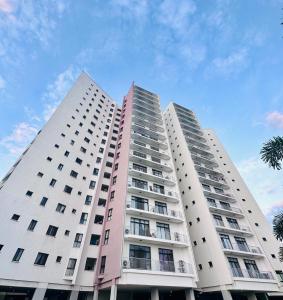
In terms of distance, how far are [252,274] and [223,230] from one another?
4986 millimetres

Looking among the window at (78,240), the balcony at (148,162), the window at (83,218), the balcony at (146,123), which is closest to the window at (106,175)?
the balcony at (148,162)

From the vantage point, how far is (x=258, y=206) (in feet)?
107

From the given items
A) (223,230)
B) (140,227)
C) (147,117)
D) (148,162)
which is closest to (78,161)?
(148,162)

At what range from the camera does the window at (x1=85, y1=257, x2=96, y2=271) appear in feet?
67.8

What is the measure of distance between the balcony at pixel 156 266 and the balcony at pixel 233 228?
7.26 metres

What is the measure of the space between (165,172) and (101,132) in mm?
14805

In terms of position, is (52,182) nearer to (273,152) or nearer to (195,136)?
(273,152)

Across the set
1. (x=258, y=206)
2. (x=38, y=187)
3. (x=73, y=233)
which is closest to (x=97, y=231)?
(x=73, y=233)

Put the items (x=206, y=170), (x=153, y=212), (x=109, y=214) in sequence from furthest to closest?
(x=206, y=170), (x=109, y=214), (x=153, y=212)

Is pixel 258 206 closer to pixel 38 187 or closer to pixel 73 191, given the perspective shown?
pixel 73 191

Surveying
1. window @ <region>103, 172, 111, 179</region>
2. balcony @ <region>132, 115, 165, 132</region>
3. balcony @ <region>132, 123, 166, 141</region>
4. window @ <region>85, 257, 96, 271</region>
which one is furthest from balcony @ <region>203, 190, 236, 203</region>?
window @ <region>85, 257, 96, 271</region>

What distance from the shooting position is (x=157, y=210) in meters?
23.3

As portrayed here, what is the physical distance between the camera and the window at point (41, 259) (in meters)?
18.9

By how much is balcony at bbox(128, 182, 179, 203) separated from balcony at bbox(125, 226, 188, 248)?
4.36m
